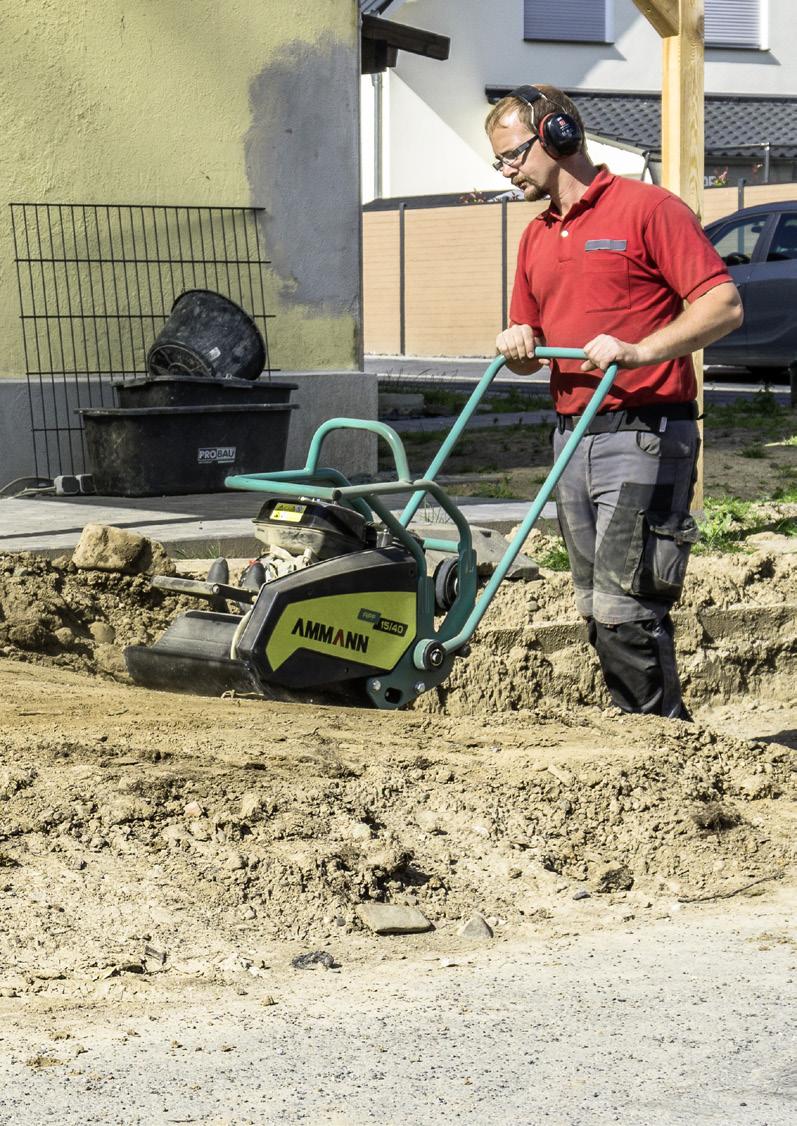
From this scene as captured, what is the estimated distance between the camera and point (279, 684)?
491cm

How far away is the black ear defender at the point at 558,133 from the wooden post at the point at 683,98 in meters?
4.03

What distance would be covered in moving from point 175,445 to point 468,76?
1156 inches

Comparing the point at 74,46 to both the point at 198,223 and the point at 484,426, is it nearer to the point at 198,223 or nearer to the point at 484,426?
the point at 198,223

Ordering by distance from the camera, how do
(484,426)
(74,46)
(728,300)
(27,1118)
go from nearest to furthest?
1. (27,1118)
2. (728,300)
3. (74,46)
4. (484,426)

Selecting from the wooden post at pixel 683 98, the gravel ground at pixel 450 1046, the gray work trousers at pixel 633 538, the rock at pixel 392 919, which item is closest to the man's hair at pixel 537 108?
the gray work trousers at pixel 633 538

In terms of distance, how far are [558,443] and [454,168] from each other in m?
33.7

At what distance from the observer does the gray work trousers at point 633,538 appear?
509 centimetres

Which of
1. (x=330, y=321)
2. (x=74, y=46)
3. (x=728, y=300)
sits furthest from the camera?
(x=330, y=321)

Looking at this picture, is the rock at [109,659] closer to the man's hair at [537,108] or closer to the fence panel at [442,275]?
the man's hair at [537,108]

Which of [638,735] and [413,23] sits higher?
[413,23]

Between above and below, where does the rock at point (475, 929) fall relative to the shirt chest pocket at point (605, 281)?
below

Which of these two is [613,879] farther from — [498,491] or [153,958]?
[498,491]

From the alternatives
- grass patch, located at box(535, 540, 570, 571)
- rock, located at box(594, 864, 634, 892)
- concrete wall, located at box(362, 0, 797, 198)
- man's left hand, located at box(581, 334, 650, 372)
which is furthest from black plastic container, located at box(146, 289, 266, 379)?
concrete wall, located at box(362, 0, 797, 198)

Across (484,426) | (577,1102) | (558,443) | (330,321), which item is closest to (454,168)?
(484,426)
